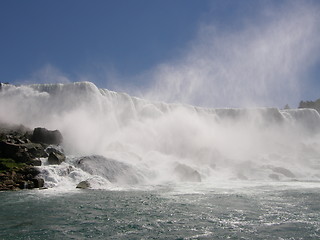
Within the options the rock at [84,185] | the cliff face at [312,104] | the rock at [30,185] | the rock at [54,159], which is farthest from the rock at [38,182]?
the cliff face at [312,104]

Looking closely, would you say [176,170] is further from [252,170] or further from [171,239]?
[171,239]

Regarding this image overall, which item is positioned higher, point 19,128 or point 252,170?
point 19,128

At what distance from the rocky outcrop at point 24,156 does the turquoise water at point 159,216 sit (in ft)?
14.2

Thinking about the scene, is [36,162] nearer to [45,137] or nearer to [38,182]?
[38,182]

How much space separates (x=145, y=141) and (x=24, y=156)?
919 inches

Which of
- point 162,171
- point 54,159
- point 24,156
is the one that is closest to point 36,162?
point 54,159

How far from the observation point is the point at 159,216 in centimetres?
1800

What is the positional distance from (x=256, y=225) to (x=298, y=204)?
25.0 feet

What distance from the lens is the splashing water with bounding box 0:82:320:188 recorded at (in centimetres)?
3878

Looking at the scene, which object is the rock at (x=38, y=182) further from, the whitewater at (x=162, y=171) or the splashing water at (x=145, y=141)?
the splashing water at (x=145, y=141)

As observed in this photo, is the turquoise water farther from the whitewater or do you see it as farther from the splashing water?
the splashing water

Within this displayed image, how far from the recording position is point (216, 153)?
59125mm

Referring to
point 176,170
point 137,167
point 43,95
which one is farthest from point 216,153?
point 43,95

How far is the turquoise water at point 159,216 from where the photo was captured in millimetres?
→ 14312
